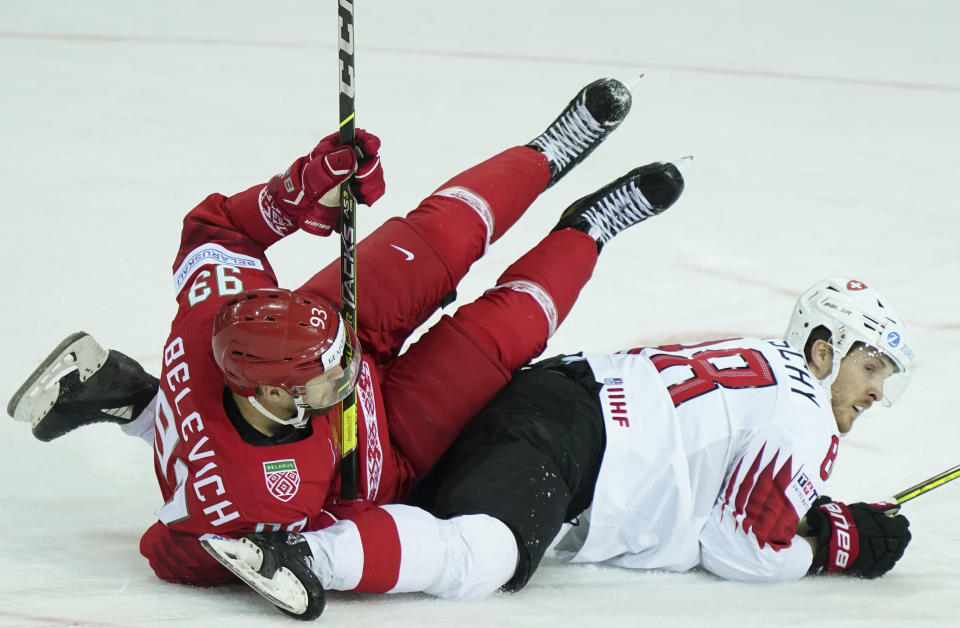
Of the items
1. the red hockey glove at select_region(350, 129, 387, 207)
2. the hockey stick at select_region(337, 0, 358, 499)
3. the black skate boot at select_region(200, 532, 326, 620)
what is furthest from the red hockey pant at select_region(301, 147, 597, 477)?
the black skate boot at select_region(200, 532, 326, 620)

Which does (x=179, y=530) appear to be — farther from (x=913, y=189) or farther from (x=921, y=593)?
(x=913, y=189)

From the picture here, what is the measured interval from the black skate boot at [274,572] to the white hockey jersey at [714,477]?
29.8 inches

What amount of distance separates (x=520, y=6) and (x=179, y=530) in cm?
528

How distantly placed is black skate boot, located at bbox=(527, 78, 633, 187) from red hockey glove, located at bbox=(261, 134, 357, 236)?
2.99 feet

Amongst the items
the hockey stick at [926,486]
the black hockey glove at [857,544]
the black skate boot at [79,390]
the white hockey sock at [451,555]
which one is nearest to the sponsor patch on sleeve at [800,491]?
the black hockey glove at [857,544]

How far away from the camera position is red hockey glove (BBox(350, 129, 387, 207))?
2.56 meters

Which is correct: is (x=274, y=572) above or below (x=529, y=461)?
below

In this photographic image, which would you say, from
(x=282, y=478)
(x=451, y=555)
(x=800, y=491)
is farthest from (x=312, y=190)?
(x=800, y=491)

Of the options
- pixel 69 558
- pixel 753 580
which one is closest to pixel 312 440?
pixel 69 558

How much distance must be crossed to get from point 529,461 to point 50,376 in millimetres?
1028

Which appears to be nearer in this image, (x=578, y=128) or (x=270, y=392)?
(x=270, y=392)

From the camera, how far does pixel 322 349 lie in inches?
88.4

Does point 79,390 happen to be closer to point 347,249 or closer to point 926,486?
point 347,249

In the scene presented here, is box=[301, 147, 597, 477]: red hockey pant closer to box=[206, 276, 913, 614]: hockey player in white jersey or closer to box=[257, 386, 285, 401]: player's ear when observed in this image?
box=[206, 276, 913, 614]: hockey player in white jersey
